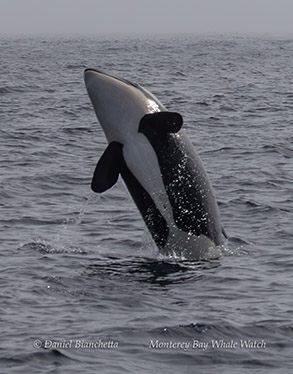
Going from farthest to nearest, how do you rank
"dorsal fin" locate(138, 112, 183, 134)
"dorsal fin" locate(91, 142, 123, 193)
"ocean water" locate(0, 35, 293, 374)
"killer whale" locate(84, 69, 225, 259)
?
"killer whale" locate(84, 69, 225, 259), "dorsal fin" locate(138, 112, 183, 134), "dorsal fin" locate(91, 142, 123, 193), "ocean water" locate(0, 35, 293, 374)

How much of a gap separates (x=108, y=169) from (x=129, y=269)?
163cm

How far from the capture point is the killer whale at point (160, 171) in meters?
15.7

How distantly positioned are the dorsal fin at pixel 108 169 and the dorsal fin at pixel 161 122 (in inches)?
20.3

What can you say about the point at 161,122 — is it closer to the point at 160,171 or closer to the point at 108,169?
the point at 160,171

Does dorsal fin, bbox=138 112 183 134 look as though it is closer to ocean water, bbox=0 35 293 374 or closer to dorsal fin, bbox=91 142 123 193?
dorsal fin, bbox=91 142 123 193

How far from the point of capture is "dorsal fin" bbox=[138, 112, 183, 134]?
1554 cm

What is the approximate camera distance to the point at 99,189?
15.4m

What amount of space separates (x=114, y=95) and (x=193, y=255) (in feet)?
9.28

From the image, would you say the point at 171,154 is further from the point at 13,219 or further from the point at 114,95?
the point at 13,219

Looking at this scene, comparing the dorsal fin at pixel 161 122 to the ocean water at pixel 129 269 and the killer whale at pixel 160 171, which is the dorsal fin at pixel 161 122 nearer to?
the killer whale at pixel 160 171

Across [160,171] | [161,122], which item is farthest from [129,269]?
[161,122]

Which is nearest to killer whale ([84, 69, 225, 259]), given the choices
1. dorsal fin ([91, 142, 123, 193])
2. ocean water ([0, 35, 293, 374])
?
dorsal fin ([91, 142, 123, 193])

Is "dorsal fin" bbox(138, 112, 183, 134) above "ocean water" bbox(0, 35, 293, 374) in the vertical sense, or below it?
above

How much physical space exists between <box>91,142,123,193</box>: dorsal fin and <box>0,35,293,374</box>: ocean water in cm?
136
